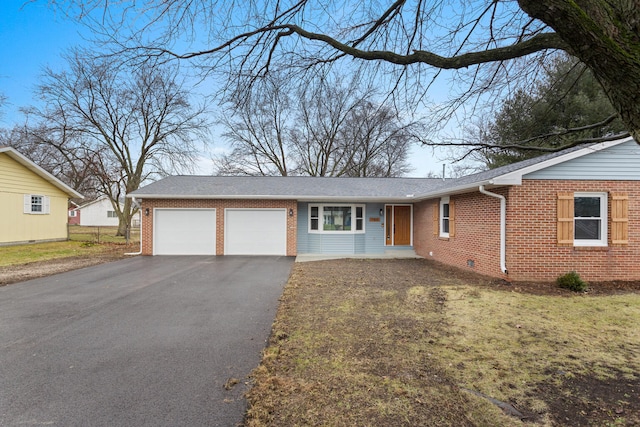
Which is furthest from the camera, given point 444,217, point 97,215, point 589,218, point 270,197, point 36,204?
point 97,215

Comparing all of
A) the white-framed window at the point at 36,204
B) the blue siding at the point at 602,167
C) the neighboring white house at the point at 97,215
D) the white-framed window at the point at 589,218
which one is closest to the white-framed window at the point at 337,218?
the blue siding at the point at 602,167

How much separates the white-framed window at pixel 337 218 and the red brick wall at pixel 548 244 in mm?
6547

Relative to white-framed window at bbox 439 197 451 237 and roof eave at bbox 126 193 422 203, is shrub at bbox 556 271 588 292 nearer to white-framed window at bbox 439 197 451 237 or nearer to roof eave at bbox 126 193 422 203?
white-framed window at bbox 439 197 451 237

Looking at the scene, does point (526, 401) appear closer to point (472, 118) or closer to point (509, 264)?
point (472, 118)

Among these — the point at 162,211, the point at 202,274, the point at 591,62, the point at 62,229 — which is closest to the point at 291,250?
the point at 202,274

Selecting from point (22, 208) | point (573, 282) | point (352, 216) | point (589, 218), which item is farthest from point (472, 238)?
point (22, 208)

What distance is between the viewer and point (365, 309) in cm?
529

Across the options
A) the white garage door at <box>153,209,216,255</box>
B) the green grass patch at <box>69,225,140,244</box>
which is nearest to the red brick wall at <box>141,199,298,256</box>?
the white garage door at <box>153,209,216,255</box>

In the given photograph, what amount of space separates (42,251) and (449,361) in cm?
1644

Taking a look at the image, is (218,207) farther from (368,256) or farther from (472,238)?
(472,238)

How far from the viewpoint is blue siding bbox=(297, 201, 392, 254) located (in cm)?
1334

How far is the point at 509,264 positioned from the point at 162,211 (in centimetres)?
1220

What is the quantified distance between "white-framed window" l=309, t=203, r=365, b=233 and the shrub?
7379mm

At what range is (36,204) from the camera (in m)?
15.8
